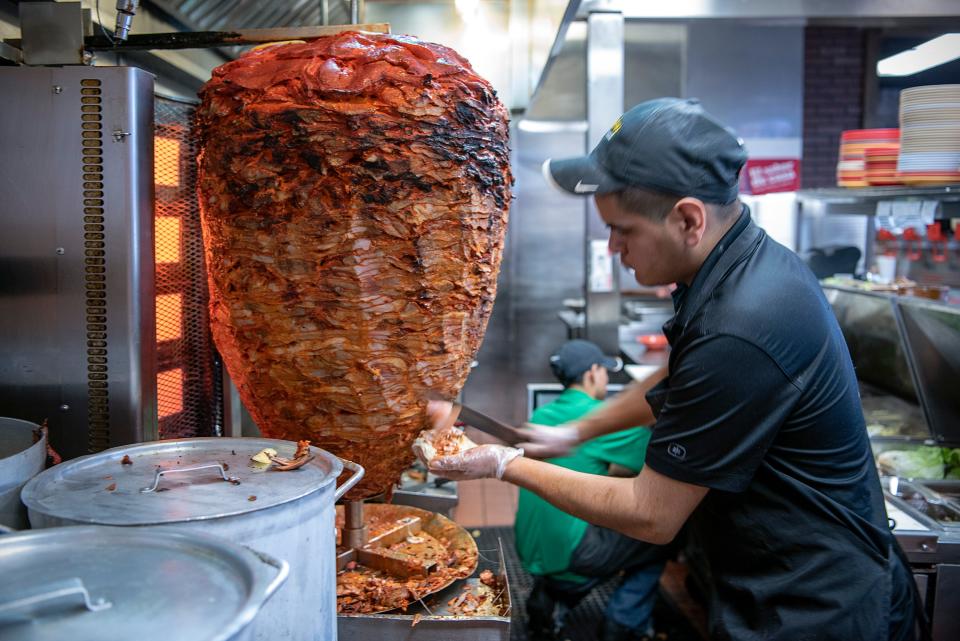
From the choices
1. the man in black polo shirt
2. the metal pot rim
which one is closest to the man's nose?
the man in black polo shirt

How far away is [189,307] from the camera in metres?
1.95

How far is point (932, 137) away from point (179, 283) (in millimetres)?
2929

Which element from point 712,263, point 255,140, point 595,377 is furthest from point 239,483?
point 595,377

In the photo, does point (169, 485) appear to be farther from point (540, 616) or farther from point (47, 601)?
point (540, 616)

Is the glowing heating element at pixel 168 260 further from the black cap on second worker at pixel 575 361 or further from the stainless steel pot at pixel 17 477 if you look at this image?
the black cap on second worker at pixel 575 361

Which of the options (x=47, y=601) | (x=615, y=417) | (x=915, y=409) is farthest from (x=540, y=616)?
(x=47, y=601)

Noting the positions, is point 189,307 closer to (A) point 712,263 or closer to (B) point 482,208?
(B) point 482,208

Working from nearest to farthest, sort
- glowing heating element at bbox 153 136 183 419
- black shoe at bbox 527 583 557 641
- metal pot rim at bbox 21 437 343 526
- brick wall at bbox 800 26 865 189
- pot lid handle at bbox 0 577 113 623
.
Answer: pot lid handle at bbox 0 577 113 623, metal pot rim at bbox 21 437 343 526, glowing heating element at bbox 153 136 183 419, black shoe at bbox 527 583 557 641, brick wall at bbox 800 26 865 189

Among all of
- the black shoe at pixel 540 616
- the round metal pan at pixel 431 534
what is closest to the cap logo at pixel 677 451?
the round metal pan at pixel 431 534

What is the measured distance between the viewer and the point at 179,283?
189 cm

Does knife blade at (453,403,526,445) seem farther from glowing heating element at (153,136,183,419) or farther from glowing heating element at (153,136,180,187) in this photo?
glowing heating element at (153,136,180,187)

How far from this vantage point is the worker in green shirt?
328cm

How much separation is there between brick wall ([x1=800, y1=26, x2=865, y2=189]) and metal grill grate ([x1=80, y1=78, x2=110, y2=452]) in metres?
7.56

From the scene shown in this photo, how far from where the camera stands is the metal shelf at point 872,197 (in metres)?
2.98
